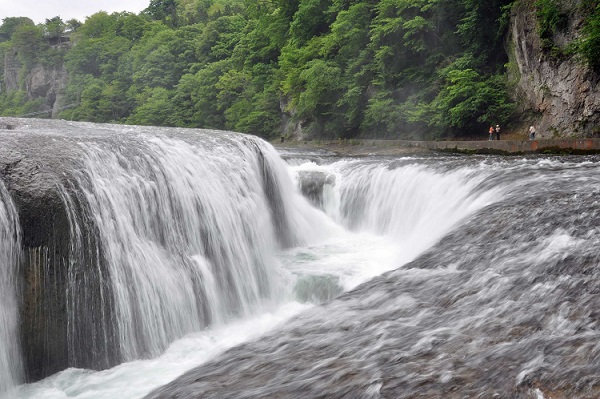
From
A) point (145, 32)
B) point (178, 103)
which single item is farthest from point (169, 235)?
point (145, 32)

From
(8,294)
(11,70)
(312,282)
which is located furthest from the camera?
(11,70)

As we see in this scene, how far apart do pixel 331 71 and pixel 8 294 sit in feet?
93.6

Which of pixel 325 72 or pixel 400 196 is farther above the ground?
pixel 325 72

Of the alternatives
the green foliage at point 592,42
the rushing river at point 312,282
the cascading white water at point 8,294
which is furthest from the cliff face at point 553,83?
the cascading white water at point 8,294

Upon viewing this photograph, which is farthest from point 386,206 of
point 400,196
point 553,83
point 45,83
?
point 45,83

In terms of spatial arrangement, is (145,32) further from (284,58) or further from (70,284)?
(70,284)

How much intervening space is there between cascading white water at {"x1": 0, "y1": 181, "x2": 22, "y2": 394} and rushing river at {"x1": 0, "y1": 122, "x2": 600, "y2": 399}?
0.08 ft

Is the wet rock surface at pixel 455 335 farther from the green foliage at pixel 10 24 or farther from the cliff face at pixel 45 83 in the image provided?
the green foliage at pixel 10 24

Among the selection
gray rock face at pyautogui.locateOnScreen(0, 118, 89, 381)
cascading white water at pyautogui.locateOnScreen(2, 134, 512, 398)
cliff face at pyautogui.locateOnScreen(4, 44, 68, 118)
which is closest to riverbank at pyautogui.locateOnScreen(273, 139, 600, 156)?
cascading white water at pyautogui.locateOnScreen(2, 134, 512, 398)

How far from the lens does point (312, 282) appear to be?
33.5 ft

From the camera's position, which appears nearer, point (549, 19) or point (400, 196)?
point (400, 196)

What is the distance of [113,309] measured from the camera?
24.2 feet

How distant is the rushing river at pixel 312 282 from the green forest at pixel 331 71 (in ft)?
38.8

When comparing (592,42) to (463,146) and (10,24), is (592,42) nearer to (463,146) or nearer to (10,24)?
(463,146)
